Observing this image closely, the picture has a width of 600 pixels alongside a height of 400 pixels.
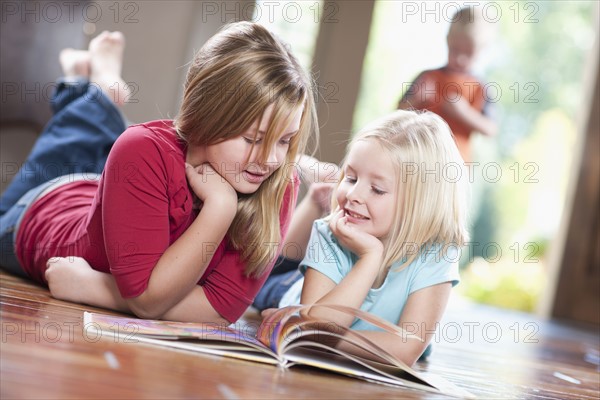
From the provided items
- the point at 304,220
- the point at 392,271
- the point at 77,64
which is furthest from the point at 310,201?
the point at 77,64

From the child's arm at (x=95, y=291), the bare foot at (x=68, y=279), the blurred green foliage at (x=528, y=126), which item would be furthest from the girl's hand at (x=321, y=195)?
the blurred green foliage at (x=528, y=126)

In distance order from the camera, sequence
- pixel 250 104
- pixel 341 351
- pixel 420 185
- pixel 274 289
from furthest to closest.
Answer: pixel 274 289
pixel 420 185
pixel 250 104
pixel 341 351

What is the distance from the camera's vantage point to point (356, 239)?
135cm

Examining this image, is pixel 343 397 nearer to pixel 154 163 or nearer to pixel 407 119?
pixel 154 163

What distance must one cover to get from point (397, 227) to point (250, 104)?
36 cm

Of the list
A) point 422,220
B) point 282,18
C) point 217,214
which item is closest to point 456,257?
point 422,220

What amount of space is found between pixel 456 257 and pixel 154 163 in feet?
1.92

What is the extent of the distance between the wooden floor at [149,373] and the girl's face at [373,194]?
303mm

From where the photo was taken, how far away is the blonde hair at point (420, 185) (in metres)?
1.41

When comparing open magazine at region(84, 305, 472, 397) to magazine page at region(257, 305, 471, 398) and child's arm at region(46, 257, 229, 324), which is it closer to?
magazine page at region(257, 305, 471, 398)

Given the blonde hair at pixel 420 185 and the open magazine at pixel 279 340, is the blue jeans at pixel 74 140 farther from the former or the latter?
the open magazine at pixel 279 340

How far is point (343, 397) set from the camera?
94cm

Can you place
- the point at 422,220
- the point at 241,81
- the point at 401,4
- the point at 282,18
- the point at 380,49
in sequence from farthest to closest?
1. the point at 380,49
2. the point at 401,4
3. the point at 282,18
4. the point at 422,220
5. the point at 241,81

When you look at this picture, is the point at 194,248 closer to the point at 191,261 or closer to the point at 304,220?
the point at 191,261
